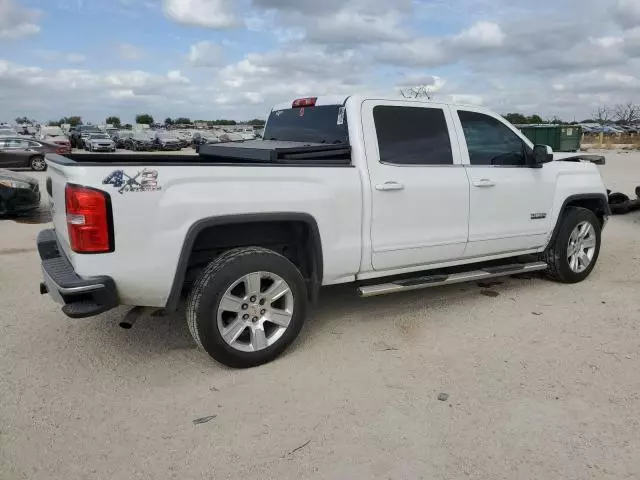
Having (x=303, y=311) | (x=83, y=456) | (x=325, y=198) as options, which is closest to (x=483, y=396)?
(x=303, y=311)

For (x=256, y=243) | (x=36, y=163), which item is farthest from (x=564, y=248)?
(x=36, y=163)

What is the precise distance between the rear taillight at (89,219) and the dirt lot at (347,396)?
0.98m

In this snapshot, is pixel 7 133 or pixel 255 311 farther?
pixel 7 133

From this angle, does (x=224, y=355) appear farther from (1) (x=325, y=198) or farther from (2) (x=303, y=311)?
(1) (x=325, y=198)

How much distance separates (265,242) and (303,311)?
1.88 feet

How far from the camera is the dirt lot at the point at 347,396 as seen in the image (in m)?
2.86

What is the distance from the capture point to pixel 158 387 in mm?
3670

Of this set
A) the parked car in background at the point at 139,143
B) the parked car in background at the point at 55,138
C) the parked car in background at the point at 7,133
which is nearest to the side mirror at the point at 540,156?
the parked car in background at the point at 7,133

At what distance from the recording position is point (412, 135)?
4.61m

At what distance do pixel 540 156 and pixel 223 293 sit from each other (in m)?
3.27

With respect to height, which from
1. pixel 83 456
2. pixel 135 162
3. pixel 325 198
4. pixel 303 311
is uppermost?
pixel 135 162

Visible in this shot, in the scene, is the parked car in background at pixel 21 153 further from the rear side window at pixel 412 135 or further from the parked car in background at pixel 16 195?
the rear side window at pixel 412 135

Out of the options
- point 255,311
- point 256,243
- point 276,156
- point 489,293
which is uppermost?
point 276,156

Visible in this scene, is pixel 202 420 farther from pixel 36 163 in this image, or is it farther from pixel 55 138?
pixel 55 138
